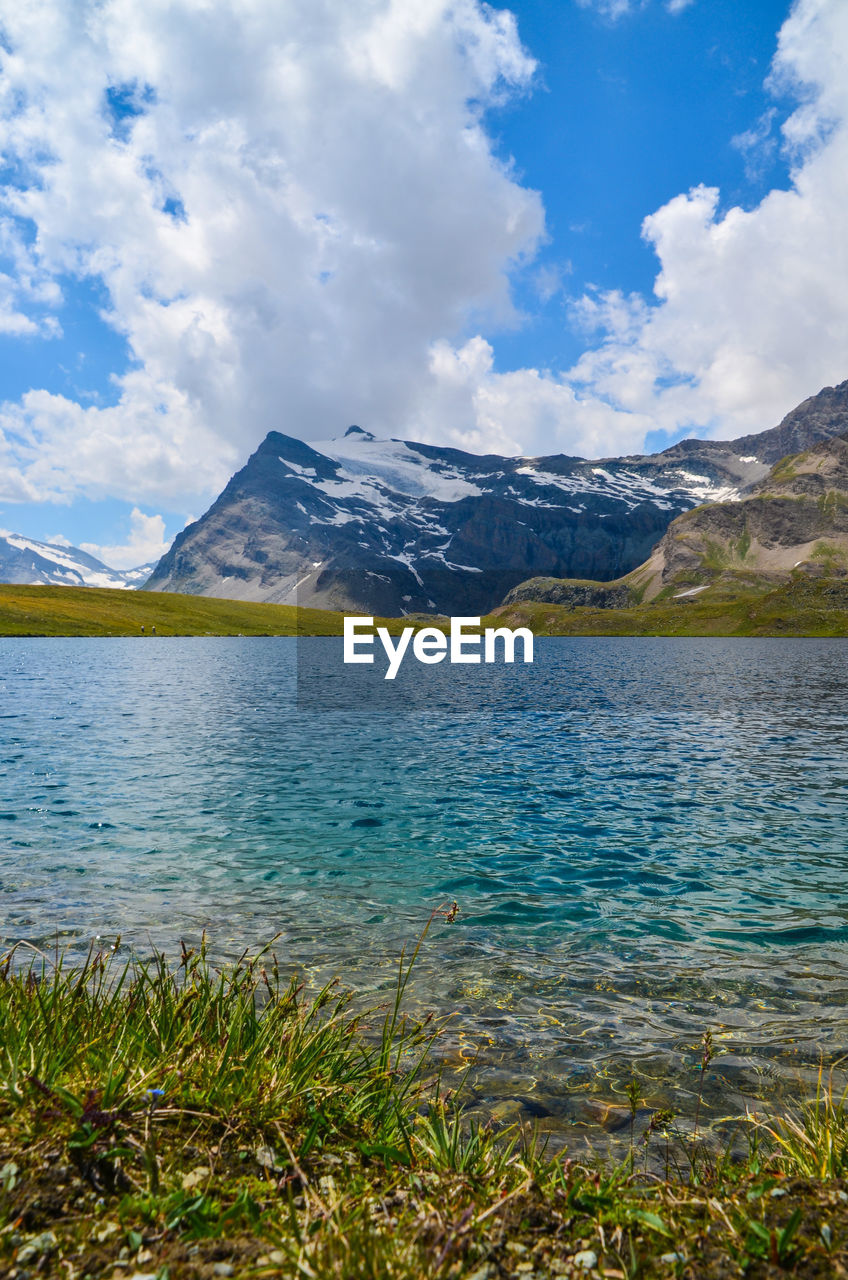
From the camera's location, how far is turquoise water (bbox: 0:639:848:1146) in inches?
448

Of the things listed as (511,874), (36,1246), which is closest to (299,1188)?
(36,1246)

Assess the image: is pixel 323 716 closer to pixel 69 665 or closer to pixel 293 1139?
pixel 293 1139

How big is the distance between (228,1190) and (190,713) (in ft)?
185

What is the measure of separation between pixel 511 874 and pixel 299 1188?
15.5 meters

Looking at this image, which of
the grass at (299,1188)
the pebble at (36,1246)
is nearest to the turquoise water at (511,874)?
the grass at (299,1188)

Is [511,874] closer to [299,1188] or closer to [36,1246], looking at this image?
[299,1188]

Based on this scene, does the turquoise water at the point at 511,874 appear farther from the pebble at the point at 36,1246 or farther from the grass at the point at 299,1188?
the pebble at the point at 36,1246

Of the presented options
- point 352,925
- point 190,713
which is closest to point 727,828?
point 352,925

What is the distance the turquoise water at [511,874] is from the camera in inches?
448

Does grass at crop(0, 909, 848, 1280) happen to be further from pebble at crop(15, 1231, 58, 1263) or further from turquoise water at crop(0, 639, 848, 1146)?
turquoise water at crop(0, 639, 848, 1146)

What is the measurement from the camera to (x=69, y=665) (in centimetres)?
11338

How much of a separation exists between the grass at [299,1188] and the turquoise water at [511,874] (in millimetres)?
4087

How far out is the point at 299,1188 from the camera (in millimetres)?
5098

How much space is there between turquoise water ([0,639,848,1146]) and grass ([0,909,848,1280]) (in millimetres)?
4087
